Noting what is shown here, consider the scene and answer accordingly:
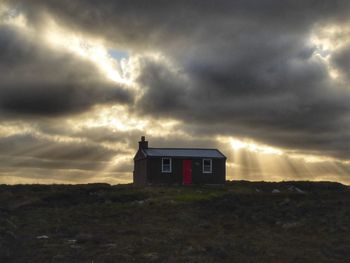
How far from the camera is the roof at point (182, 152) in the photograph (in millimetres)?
62312

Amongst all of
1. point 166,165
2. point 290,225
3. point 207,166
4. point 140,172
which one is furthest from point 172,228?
point 140,172

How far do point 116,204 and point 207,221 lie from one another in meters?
11.6

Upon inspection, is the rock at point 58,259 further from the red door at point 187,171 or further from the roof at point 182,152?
the red door at point 187,171

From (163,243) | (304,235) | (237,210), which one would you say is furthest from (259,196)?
(163,243)

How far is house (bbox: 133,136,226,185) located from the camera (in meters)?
61.3

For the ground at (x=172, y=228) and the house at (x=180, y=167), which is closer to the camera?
the ground at (x=172, y=228)

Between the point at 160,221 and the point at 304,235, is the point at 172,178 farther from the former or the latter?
the point at 304,235

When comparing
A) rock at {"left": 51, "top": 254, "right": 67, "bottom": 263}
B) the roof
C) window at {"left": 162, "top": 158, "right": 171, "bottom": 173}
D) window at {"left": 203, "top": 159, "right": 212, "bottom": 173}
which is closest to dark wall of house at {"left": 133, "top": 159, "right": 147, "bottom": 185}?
the roof

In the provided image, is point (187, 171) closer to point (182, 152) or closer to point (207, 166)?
point (207, 166)

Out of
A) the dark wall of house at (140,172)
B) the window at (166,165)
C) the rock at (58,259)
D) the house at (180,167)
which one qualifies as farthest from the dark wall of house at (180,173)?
the rock at (58,259)

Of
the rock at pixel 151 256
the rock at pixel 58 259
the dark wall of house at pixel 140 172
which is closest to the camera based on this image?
the rock at pixel 58 259

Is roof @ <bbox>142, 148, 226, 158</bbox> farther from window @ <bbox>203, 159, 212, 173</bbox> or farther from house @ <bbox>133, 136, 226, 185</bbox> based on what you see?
window @ <bbox>203, 159, 212, 173</bbox>

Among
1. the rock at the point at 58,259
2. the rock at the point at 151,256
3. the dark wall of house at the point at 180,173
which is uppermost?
the dark wall of house at the point at 180,173

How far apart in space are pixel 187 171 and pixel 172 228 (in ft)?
104
